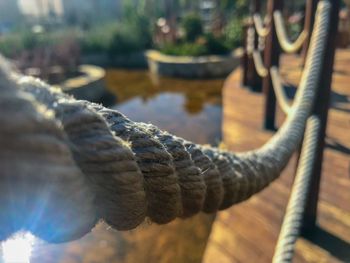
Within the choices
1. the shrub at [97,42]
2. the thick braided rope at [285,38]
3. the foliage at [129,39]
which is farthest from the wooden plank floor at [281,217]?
the shrub at [97,42]

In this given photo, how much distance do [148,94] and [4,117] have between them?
929 cm

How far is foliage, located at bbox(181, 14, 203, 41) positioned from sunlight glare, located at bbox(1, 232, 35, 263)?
14.9 m

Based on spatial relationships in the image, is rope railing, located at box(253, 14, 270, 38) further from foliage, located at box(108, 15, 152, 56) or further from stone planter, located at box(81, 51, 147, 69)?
foliage, located at box(108, 15, 152, 56)

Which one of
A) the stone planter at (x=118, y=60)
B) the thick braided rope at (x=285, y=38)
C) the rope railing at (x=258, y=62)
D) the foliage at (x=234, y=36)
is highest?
the thick braided rope at (x=285, y=38)

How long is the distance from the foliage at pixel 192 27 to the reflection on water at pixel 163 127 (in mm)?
3079

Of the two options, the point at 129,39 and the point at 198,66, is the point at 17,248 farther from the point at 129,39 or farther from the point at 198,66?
the point at 129,39

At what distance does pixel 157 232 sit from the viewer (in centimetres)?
371

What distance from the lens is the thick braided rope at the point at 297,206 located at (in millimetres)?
1240

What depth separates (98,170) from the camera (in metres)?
0.58

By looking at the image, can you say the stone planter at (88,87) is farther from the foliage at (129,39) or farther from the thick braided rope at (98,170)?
the thick braided rope at (98,170)

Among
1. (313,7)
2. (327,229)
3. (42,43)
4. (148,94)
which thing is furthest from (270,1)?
(42,43)

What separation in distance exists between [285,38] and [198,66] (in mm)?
8510

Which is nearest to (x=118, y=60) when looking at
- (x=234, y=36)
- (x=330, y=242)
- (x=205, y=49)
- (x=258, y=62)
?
(x=205, y=49)

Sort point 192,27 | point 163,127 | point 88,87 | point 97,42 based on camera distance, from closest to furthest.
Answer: point 163,127 < point 88,87 < point 192,27 < point 97,42
